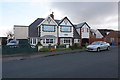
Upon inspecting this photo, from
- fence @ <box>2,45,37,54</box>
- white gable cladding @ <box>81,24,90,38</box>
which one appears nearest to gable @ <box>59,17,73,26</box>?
white gable cladding @ <box>81,24,90,38</box>

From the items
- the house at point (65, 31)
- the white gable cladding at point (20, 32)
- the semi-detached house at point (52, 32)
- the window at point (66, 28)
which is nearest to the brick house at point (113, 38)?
the semi-detached house at point (52, 32)

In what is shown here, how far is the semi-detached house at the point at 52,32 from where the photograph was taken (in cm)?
3203

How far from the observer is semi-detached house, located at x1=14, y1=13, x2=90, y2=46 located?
32.0 m

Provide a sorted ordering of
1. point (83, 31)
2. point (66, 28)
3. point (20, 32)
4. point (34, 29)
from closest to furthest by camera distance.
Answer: point (34, 29), point (66, 28), point (20, 32), point (83, 31)

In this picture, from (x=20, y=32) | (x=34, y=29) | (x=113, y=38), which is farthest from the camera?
(x=113, y=38)

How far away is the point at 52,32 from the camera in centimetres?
3316

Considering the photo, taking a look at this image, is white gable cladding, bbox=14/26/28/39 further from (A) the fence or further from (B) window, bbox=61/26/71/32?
(A) the fence

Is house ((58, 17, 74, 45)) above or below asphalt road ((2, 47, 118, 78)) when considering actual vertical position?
above

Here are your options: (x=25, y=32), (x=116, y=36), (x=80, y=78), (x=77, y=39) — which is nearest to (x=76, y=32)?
(x=77, y=39)

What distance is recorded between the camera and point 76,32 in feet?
122

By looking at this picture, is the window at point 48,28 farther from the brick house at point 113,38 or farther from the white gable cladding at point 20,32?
the brick house at point 113,38

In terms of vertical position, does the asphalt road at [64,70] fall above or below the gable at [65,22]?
below

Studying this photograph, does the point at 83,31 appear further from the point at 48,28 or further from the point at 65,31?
the point at 48,28

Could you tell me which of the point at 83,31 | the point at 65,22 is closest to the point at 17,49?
the point at 65,22
